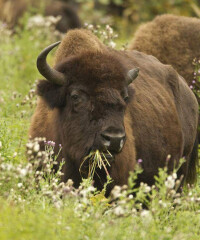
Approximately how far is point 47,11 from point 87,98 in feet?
45.8

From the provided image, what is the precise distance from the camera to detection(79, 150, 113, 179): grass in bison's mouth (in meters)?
5.71

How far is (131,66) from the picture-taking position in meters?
7.25

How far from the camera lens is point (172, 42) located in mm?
9695

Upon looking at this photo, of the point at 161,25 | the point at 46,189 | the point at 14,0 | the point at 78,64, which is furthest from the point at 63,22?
the point at 46,189

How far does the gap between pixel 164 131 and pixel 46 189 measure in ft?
9.59

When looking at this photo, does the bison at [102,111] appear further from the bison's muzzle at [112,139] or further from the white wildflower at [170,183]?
the white wildflower at [170,183]

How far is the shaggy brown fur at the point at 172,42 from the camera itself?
9.51 m

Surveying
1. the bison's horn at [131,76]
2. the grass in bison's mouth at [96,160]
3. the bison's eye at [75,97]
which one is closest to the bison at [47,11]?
the bison's horn at [131,76]

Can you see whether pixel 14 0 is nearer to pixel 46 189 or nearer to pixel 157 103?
pixel 157 103

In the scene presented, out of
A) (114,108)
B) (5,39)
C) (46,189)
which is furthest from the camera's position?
(5,39)

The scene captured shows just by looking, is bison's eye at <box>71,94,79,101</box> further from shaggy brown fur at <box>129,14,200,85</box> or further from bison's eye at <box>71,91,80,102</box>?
shaggy brown fur at <box>129,14,200,85</box>

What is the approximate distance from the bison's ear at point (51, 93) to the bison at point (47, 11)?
42.4 feet

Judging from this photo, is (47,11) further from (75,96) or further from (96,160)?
(96,160)

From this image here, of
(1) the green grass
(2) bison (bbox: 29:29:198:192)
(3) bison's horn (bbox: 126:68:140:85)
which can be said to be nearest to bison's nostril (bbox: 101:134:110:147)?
(2) bison (bbox: 29:29:198:192)
